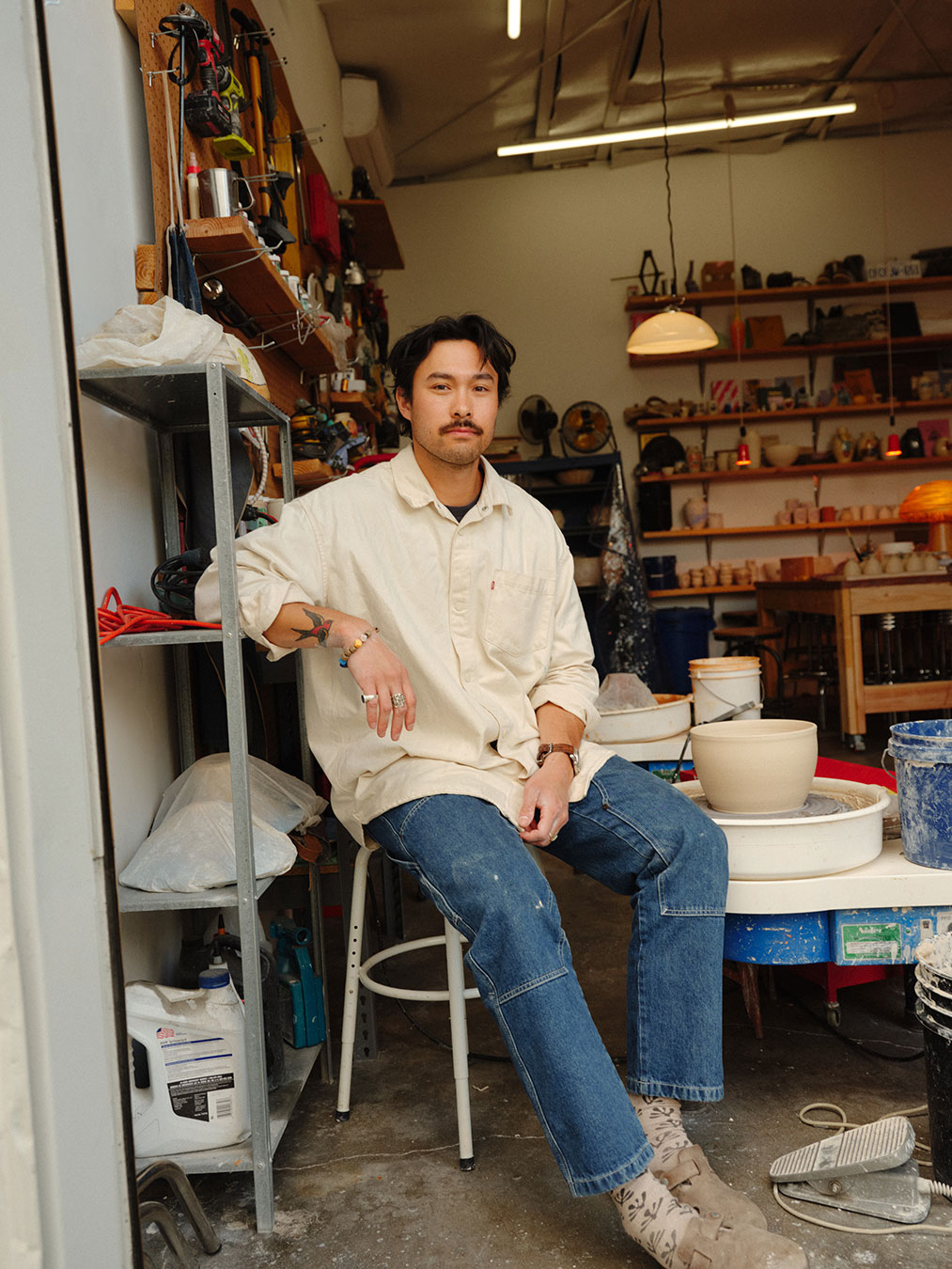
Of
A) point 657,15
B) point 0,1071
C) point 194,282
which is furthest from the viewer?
point 657,15

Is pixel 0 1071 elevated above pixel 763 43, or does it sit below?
below

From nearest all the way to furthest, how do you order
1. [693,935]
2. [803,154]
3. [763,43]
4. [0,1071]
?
[0,1071] < [693,935] < [763,43] < [803,154]

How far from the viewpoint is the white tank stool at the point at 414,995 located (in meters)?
1.80

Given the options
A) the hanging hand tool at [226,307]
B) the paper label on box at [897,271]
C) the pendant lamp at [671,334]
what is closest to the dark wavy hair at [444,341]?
the hanging hand tool at [226,307]

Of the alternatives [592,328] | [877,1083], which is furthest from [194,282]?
[592,328]

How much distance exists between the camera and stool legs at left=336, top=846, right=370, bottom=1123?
6.58 feet

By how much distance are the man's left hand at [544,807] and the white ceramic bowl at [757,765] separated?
0.90ft

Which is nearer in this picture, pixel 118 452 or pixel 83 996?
pixel 83 996

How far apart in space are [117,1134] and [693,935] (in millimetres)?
1064

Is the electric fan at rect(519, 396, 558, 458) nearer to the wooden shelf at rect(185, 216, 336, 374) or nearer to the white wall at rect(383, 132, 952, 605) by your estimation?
the white wall at rect(383, 132, 952, 605)

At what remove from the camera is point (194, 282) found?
7.52 ft

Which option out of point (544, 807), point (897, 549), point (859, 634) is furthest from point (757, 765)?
point (897, 549)

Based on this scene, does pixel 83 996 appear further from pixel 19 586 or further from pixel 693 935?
pixel 693 935

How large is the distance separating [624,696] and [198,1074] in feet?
6.12
